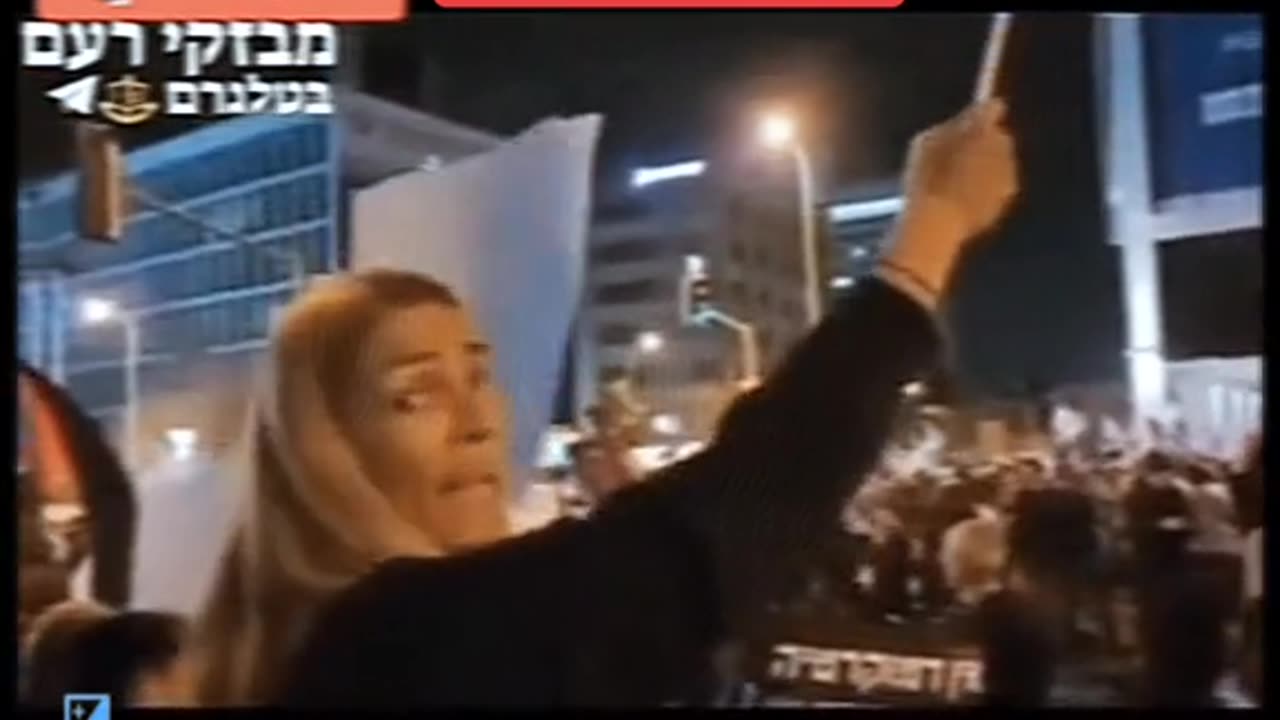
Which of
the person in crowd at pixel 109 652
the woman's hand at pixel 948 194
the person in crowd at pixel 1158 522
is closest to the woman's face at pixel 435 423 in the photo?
the person in crowd at pixel 109 652

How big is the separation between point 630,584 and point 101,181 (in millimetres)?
568

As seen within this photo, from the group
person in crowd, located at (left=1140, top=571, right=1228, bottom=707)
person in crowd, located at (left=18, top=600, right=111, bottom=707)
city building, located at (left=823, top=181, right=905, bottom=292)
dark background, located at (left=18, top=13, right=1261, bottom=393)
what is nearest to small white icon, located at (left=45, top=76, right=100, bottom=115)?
dark background, located at (left=18, top=13, right=1261, bottom=393)

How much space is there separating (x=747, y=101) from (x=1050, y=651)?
535 millimetres

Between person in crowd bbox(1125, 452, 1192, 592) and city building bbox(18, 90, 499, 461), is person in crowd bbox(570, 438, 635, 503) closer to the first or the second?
city building bbox(18, 90, 499, 461)

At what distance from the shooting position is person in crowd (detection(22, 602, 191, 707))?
6.29 feet

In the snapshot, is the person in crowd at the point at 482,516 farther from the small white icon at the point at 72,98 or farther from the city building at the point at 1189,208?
the small white icon at the point at 72,98

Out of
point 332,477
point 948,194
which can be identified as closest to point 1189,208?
point 948,194

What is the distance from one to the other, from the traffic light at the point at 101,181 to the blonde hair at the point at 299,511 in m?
0.17

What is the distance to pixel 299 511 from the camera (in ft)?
6.28

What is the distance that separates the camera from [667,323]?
6.33ft

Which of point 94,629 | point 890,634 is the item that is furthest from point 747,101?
point 94,629

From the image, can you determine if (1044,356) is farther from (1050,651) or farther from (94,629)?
(94,629)

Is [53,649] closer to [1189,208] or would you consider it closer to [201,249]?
[201,249]

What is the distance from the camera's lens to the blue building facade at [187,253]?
1925 millimetres
